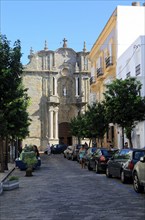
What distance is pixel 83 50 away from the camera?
6762cm

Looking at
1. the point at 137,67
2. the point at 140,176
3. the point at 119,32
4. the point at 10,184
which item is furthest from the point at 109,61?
the point at 140,176

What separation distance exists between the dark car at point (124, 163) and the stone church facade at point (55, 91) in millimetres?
45734

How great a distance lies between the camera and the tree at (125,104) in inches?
974

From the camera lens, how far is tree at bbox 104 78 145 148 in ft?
81.2

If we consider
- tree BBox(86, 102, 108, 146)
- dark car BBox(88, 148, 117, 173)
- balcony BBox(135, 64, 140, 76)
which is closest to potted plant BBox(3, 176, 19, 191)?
dark car BBox(88, 148, 117, 173)

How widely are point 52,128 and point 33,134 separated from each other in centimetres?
309

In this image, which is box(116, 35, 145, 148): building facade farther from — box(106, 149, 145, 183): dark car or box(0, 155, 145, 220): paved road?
box(0, 155, 145, 220): paved road

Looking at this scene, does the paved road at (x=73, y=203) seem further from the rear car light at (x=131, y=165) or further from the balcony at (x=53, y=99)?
the balcony at (x=53, y=99)

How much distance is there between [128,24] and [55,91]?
28990 millimetres

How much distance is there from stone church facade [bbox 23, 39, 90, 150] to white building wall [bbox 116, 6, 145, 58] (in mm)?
27709

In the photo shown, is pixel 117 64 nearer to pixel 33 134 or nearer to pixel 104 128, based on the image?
pixel 104 128

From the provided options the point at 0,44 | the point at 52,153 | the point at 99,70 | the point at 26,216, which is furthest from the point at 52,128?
the point at 26,216

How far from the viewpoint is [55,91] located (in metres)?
65.2

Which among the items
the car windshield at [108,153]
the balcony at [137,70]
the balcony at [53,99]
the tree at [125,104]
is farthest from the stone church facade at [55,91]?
the car windshield at [108,153]
